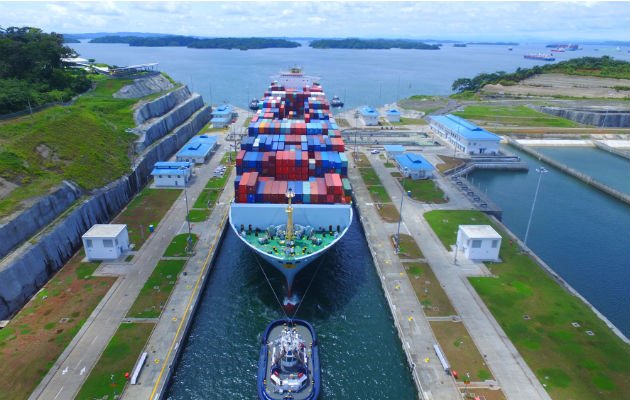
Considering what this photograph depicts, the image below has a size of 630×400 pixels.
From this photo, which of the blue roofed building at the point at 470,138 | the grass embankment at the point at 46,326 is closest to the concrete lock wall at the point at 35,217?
the grass embankment at the point at 46,326

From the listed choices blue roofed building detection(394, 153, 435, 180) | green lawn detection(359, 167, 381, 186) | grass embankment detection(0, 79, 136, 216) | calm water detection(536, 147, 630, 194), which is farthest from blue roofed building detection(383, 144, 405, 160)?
grass embankment detection(0, 79, 136, 216)

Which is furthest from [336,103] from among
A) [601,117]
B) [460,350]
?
[460,350]

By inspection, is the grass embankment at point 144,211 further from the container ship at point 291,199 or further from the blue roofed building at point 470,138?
the blue roofed building at point 470,138

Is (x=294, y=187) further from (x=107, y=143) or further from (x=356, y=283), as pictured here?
(x=107, y=143)

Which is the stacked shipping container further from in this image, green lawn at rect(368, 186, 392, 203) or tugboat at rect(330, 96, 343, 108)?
tugboat at rect(330, 96, 343, 108)

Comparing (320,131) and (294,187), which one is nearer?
(294,187)

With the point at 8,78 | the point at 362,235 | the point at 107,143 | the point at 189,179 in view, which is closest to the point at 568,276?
the point at 362,235

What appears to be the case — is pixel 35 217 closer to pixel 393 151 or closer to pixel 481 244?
pixel 481 244

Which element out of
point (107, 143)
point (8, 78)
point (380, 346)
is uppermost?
point (8, 78)
